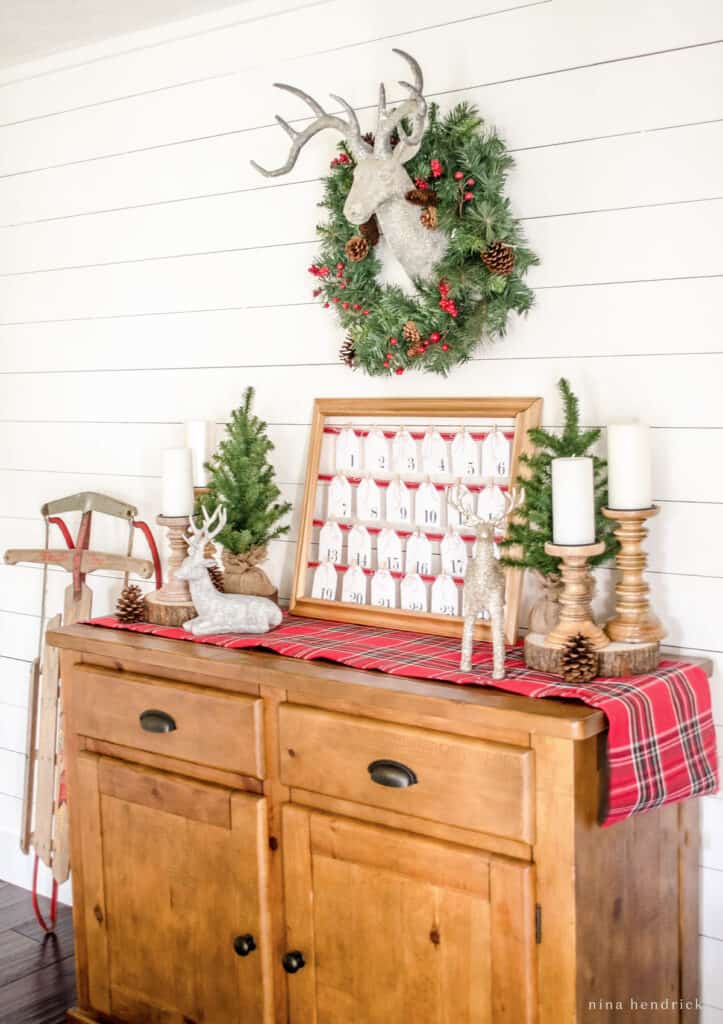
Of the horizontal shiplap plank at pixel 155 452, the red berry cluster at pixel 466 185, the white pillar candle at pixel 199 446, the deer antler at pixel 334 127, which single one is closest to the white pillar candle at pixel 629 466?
the horizontal shiplap plank at pixel 155 452

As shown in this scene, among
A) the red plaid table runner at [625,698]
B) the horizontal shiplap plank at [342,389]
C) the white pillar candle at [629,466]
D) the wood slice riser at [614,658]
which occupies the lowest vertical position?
the red plaid table runner at [625,698]

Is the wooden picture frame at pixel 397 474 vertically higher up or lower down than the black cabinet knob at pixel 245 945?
higher up

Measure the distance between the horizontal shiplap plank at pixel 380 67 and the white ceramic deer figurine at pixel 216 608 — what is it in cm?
101

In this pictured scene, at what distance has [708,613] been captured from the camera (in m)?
1.92

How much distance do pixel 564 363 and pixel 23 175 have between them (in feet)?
5.83

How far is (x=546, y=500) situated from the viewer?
1879 millimetres

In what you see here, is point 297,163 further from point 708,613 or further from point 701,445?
point 708,613

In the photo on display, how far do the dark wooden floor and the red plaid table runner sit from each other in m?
1.15

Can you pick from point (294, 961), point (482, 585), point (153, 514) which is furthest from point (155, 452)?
point (294, 961)

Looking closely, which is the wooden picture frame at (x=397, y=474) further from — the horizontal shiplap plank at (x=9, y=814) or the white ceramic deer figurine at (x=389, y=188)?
the horizontal shiplap plank at (x=9, y=814)

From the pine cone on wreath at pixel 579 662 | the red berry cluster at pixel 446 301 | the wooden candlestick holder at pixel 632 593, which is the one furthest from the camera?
the red berry cluster at pixel 446 301

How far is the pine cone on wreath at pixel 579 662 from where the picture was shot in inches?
67.6

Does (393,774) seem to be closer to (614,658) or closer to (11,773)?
(614,658)

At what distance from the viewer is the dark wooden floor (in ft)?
8.30
